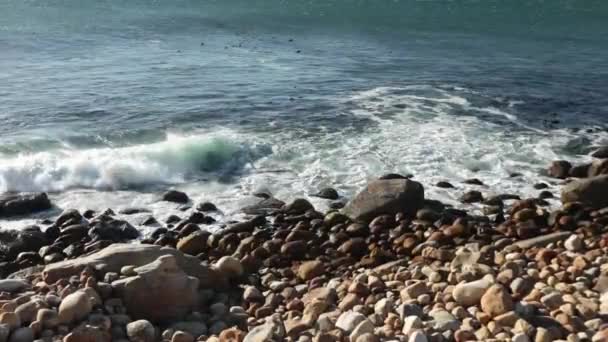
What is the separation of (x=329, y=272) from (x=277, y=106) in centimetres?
1129

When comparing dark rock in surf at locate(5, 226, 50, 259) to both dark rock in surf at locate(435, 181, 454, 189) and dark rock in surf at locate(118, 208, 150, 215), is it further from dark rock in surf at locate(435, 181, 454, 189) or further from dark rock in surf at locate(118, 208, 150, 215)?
dark rock in surf at locate(435, 181, 454, 189)

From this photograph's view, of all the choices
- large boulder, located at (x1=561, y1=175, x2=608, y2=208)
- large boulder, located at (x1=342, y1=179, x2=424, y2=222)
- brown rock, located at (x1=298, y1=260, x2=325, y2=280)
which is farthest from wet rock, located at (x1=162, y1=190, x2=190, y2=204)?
large boulder, located at (x1=561, y1=175, x2=608, y2=208)

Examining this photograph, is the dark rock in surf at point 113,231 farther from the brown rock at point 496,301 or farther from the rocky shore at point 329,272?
Result: the brown rock at point 496,301

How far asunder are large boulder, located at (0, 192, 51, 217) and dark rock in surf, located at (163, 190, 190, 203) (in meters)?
2.20

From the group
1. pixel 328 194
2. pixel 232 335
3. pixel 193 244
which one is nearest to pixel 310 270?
pixel 193 244

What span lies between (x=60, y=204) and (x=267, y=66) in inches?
602

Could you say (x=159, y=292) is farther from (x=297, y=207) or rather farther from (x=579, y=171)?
(x=579, y=171)

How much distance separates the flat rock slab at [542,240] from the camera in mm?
9773

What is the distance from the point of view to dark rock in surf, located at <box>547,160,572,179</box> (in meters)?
14.2

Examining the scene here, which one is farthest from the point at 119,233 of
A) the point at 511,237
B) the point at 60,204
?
the point at 511,237

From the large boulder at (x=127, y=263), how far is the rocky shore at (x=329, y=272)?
0.07ft

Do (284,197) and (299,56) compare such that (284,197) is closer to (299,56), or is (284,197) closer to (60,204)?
(60,204)

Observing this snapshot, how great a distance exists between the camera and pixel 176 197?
13039 mm

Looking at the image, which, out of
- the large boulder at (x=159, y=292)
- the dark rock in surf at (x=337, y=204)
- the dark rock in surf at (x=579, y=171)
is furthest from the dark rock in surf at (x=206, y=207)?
the dark rock in surf at (x=579, y=171)
